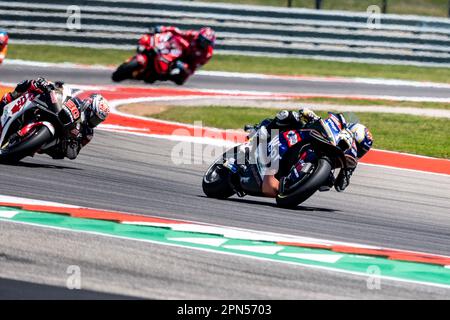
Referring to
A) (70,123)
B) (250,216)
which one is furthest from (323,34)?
(250,216)

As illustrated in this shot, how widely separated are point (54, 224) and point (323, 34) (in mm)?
19572

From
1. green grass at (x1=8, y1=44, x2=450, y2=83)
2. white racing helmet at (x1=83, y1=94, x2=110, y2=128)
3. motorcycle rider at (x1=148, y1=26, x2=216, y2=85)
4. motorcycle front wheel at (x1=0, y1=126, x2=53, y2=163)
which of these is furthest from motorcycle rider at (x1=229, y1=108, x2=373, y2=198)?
green grass at (x1=8, y1=44, x2=450, y2=83)

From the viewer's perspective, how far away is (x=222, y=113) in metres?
19.3

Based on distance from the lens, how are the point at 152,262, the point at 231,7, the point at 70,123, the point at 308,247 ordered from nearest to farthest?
1. the point at 152,262
2. the point at 308,247
3. the point at 70,123
4. the point at 231,7

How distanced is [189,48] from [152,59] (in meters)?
0.79

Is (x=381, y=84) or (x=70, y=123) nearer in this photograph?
(x=70, y=123)

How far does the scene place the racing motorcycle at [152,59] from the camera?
76.1ft

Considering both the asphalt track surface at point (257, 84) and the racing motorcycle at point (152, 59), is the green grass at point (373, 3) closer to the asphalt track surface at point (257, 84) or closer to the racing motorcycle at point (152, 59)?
the asphalt track surface at point (257, 84)

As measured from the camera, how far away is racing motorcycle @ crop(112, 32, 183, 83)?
23203 millimetres

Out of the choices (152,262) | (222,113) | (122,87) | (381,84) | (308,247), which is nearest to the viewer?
(152,262)

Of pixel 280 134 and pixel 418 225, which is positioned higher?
pixel 280 134

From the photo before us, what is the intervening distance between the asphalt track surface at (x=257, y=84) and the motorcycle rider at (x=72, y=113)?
407 inches

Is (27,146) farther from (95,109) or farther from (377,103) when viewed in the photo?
(377,103)
